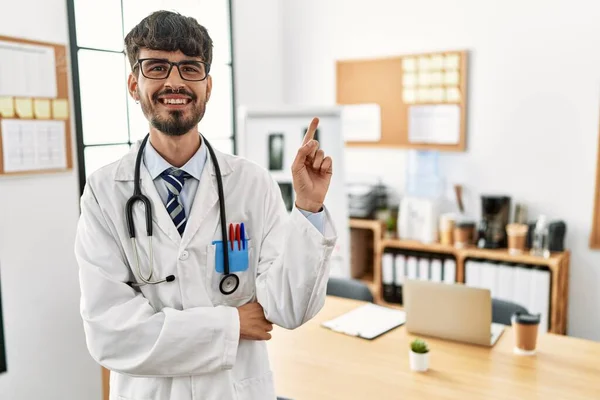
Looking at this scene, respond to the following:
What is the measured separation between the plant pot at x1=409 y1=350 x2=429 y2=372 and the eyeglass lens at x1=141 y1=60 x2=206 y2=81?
1207mm

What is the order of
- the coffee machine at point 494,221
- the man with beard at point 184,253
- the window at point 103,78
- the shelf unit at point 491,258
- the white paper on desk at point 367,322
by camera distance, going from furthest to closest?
the coffee machine at point 494,221
the shelf unit at point 491,258
the window at point 103,78
the white paper on desk at point 367,322
the man with beard at point 184,253

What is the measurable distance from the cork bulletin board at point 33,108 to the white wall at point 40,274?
6cm

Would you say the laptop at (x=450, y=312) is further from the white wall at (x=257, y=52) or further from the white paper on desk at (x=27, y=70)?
the white wall at (x=257, y=52)

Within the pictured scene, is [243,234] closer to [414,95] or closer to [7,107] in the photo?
[7,107]

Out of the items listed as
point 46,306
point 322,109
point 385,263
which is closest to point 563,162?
point 385,263

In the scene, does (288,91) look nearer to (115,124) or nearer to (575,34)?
(115,124)

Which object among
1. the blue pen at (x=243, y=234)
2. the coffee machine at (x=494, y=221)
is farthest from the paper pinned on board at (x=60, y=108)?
the coffee machine at (x=494, y=221)

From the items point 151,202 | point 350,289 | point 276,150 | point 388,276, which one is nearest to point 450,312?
point 350,289

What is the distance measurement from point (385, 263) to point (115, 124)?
6.60 feet

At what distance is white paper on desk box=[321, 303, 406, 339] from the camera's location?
228 cm

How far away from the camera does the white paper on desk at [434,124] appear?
151 inches

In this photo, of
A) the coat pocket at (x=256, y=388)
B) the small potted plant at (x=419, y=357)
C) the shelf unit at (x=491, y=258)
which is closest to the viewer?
the coat pocket at (x=256, y=388)

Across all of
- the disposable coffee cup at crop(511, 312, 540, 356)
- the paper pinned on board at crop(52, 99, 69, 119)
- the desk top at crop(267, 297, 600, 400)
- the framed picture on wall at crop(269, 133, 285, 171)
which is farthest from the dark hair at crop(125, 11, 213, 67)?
the framed picture on wall at crop(269, 133, 285, 171)

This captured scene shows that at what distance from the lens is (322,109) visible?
3576mm
